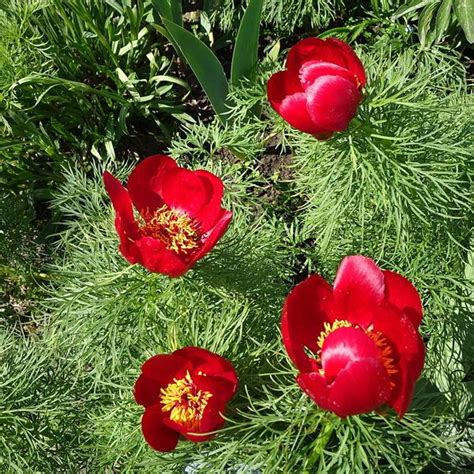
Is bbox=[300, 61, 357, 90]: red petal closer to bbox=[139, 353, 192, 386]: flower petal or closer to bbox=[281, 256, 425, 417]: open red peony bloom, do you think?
bbox=[281, 256, 425, 417]: open red peony bloom

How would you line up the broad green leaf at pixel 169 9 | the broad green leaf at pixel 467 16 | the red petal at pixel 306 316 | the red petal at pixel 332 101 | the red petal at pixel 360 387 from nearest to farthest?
1. the red petal at pixel 360 387
2. the red petal at pixel 306 316
3. the red petal at pixel 332 101
4. the broad green leaf at pixel 467 16
5. the broad green leaf at pixel 169 9

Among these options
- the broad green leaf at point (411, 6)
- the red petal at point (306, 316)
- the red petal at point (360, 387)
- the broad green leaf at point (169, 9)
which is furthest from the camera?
the broad green leaf at point (169, 9)

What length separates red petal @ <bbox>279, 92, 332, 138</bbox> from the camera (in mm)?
979

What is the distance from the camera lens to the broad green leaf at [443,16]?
147cm

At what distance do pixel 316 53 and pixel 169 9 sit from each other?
696 millimetres

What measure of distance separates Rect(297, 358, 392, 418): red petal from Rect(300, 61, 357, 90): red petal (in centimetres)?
42

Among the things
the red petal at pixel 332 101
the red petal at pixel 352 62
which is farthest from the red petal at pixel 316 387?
the red petal at pixel 352 62

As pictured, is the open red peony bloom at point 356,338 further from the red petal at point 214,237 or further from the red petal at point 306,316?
the red petal at point 214,237

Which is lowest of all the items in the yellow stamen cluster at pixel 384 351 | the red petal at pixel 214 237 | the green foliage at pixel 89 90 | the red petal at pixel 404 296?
the green foliage at pixel 89 90

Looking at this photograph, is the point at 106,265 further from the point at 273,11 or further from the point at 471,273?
the point at 273,11

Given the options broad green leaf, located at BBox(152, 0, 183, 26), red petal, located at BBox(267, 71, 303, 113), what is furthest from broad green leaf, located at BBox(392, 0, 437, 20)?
red petal, located at BBox(267, 71, 303, 113)

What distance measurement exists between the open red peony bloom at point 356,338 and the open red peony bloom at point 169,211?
0.18m

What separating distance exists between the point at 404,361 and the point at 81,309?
1.95 feet

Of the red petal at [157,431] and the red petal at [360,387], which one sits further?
the red petal at [157,431]
